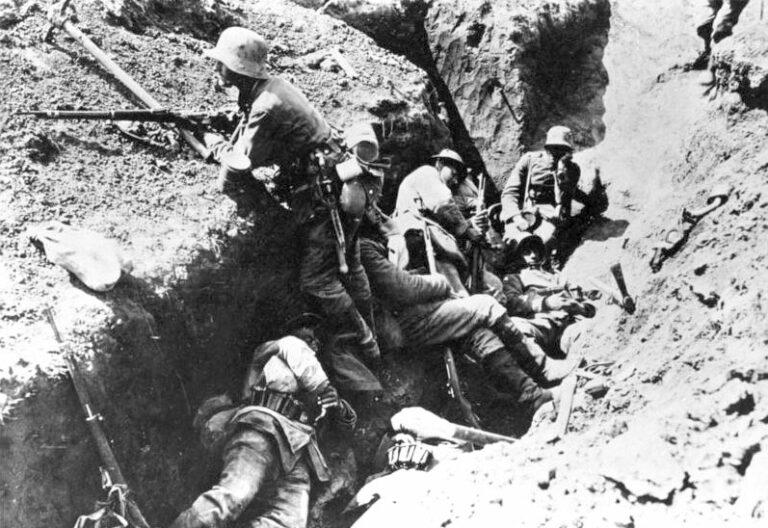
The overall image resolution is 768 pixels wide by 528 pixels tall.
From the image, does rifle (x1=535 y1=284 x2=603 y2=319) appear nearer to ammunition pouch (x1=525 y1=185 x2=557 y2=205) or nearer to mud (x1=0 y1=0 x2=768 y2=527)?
mud (x1=0 y1=0 x2=768 y2=527)

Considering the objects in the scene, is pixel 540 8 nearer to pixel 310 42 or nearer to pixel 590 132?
pixel 590 132

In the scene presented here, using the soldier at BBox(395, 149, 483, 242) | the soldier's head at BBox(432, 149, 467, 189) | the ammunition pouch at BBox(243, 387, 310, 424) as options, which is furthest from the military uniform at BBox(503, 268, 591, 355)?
the ammunition pouch at BBox(243, 387, 310, 424)

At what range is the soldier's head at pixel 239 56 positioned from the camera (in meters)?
5.14

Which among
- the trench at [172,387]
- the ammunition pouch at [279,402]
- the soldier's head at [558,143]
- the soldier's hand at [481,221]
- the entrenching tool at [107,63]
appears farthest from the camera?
the soldier's head at [558,143]

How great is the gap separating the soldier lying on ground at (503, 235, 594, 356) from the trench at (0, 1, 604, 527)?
3.98 ft

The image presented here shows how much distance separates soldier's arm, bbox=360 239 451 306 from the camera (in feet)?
20.2

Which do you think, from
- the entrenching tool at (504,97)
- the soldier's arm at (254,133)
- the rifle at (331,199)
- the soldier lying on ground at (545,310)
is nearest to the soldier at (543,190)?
the soldier lying on ground at (545,310)

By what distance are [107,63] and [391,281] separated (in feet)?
10.3

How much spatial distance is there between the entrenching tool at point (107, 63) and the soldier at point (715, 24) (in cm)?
751

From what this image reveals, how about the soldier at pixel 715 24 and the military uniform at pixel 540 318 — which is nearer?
the military uniform at pixel 540 318

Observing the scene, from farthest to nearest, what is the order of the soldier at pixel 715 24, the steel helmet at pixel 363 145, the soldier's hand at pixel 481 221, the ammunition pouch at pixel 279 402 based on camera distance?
1. the soldier at pixel 715 24
2. the soldier's hand at pixel 481 221
3. the steel helmet at pixel 363 145
4. the ammunition pouch at pixel 279 402

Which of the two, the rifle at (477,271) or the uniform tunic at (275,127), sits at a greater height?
the uniform tunic at (275,127)

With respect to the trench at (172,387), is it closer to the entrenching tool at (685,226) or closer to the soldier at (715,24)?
the entrenching tool at (685,226)

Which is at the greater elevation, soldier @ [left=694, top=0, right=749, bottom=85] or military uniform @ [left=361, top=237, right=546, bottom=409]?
soldier @ [left=694, top=0, right=749, bottom=85]
